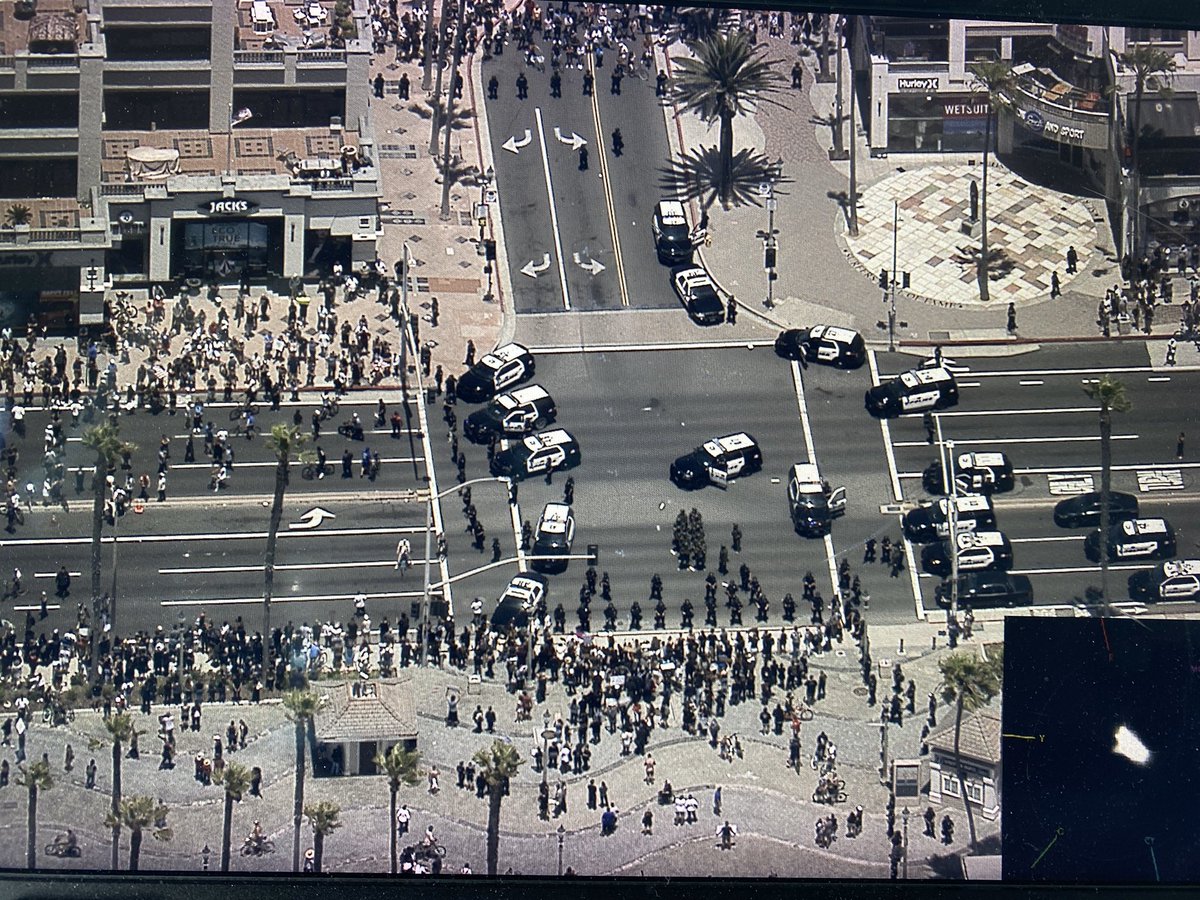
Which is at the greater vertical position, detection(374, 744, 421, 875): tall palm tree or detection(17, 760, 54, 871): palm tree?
detection(374, 744, 421, 875): tall palm tree

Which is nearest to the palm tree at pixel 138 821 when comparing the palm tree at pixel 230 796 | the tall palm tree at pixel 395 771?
the palm tree at pixel 230 796

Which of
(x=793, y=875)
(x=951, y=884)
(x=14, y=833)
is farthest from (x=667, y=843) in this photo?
(x=14, y=833)

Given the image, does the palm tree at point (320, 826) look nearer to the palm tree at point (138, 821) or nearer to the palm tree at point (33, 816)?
Answer: the palm tree at point (138, 821)

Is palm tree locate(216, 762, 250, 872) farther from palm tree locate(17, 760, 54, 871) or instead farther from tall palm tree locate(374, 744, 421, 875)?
palm tree locate(17, 760, 54, 871)

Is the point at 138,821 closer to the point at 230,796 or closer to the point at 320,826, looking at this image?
the point at 230,796

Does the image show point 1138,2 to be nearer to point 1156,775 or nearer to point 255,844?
point 1156,775

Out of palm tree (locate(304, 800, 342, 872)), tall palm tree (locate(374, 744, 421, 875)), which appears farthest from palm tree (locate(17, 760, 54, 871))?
tall palm tree (locate(374, 744, 421, 875))
